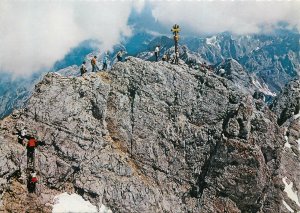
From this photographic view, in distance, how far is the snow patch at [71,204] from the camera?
169ft

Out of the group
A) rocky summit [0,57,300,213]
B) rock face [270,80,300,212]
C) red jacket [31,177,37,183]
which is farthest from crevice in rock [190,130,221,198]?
red jacket [31,177,37,183]

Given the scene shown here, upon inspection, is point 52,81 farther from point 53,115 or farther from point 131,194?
point 131,194

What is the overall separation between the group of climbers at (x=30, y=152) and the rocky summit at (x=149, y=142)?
1.73ft

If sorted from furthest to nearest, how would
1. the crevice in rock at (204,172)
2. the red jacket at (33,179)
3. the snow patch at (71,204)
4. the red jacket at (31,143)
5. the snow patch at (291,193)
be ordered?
the snow patch at (291,193)
the crevice in rock at (204,172)
the red jacket at (31,143)
the snow patch at (71,204)
the red jacket at (33,179)

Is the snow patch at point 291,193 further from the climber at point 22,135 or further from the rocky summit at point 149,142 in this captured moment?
the climber at point 22,135

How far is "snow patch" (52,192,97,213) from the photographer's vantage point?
5156 centimetres

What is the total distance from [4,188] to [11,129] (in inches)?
324

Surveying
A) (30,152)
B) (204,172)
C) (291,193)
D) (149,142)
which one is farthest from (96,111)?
(291,193)

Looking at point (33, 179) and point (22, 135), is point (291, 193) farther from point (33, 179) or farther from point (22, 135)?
point (22, 135)

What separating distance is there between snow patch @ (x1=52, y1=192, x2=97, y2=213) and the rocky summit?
2.39 feet

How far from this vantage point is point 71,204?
2066 inches

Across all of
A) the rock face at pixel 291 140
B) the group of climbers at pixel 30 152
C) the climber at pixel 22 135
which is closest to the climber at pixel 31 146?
the group of climbers at pixel 30 152

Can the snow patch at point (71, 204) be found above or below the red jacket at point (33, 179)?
below

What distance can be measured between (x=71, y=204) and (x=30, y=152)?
7.80 m
